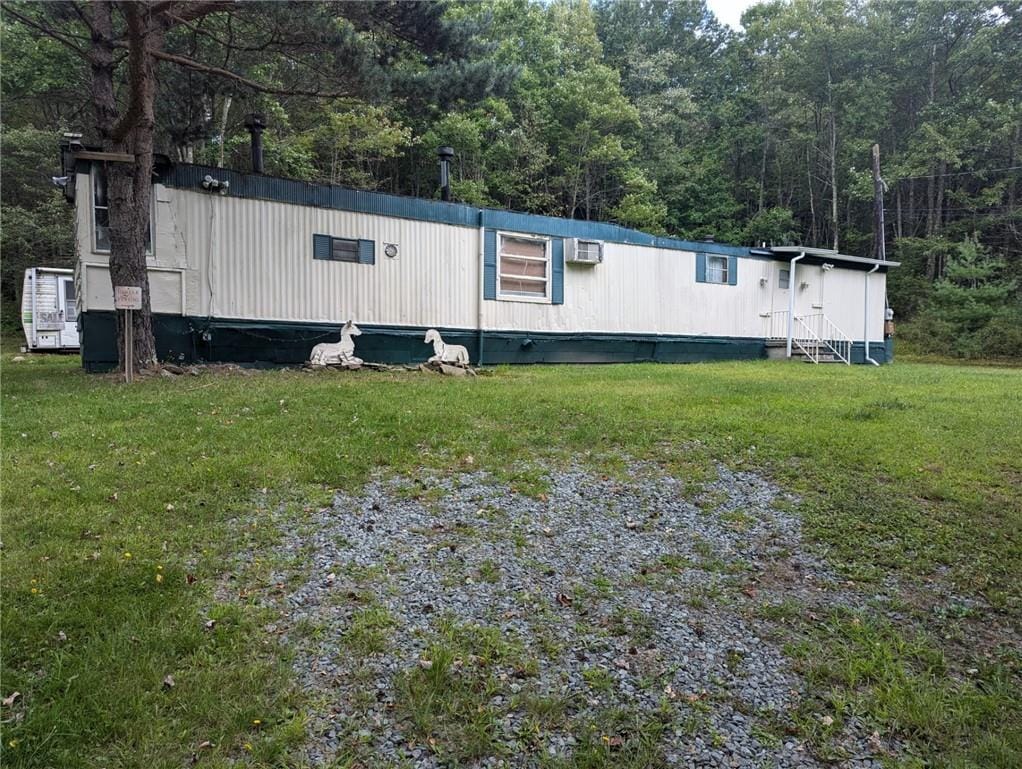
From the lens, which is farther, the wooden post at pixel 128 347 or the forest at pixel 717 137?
the forest at pixel 717 137

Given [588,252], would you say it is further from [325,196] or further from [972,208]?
[972,208]

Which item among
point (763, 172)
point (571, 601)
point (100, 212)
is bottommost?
point (571, 601)

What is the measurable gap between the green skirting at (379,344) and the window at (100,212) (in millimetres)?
992

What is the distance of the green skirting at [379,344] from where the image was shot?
28.6ft

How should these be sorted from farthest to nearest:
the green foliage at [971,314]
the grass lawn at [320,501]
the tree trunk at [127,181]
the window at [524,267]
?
the green foliage at [971,314] < the window at [524,267] < the tree trunk at [127,181] < the grass lawn at [320,501]

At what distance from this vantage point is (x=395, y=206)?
1048 cm

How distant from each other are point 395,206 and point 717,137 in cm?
2447

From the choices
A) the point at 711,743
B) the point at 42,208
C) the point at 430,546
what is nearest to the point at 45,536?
the point at 430,546

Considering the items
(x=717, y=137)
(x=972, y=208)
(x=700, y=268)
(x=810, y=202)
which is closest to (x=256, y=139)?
(x=700, y=268)

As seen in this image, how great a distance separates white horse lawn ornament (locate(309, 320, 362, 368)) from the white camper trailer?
9530 millimetres

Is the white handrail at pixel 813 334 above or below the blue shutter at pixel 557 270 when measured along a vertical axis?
below

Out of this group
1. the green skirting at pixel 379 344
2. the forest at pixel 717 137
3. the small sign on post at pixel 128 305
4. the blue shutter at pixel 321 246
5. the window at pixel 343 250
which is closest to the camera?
the small sign on post at pixel 128 305

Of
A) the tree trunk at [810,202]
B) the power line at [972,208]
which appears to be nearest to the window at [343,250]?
the tree trunk at [810,202]

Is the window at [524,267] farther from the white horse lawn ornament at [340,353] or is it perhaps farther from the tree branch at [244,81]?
the tree branch at [244,81]
